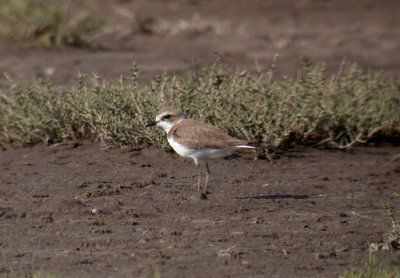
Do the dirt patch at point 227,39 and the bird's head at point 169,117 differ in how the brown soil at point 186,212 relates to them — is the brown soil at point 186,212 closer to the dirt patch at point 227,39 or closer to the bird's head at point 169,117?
the bird's head at point 169,117

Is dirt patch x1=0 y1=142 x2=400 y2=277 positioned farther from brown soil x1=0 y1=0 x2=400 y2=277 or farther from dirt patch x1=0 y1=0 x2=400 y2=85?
dirt patch x1=0 y1=0 x2=400 y2=85

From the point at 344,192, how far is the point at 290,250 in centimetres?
169

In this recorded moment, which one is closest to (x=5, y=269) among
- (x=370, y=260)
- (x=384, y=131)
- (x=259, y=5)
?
(x=370, y=260)

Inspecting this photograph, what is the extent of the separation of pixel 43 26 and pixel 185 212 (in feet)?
27.2

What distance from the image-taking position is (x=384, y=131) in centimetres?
848

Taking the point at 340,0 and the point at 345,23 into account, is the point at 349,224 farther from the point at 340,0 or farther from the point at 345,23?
the point at 340,0

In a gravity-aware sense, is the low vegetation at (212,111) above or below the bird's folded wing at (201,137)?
below

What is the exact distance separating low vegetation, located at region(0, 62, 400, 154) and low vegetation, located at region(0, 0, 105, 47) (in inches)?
206

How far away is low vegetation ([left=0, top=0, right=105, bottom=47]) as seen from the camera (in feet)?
43.5

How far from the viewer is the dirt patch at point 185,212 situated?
16.3ft

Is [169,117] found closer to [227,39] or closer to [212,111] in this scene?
[212,111]

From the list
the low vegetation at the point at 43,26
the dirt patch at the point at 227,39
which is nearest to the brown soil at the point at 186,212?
the dirt patch at the point at 227,39

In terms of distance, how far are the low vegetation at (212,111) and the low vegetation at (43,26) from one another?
5.23 m

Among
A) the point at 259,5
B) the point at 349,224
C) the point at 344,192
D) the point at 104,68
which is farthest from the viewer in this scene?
the point at 259,5
